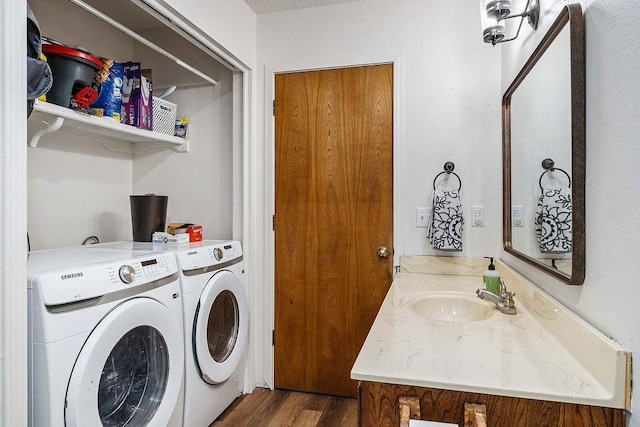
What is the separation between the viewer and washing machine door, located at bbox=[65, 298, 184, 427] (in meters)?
1.22

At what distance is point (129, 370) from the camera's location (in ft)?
4.92

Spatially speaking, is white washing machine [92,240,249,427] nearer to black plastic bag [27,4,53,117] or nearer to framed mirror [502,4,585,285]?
black plastic bag [27,4,53,117]

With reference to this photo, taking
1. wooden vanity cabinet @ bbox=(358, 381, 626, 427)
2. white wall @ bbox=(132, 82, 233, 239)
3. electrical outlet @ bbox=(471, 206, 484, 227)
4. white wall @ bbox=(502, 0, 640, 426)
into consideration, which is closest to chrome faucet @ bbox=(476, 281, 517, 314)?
white wall @ bbox=(502, 0, 640, 426)

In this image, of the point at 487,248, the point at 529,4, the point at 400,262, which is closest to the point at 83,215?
the point at 400,262

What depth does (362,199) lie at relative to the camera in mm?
2377

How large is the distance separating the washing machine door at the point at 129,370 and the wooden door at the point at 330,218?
93 centimetres

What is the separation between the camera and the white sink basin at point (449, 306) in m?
1.71

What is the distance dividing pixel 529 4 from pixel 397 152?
98cm

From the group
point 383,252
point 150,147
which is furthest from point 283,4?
point 383,252

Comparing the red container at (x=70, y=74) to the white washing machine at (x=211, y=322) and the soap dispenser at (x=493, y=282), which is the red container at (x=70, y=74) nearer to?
the white washing machine at (x=211, y=322)

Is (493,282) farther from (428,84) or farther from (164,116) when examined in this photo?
(164,116)

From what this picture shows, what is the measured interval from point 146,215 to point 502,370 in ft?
6.17

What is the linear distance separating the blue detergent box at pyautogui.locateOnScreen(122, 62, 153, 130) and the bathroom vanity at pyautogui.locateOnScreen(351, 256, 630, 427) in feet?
5.56

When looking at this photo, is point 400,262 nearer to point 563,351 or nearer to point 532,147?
point 532,147
